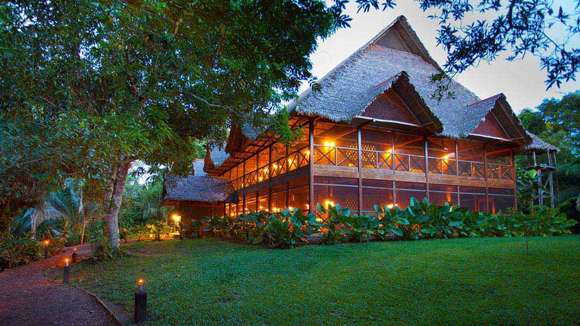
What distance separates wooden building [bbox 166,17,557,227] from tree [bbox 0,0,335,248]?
6401 mm

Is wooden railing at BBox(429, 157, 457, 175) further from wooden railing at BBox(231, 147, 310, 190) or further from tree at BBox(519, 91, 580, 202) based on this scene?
tree at BBox(519, 91, 580, 202)

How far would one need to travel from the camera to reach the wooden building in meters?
13.3

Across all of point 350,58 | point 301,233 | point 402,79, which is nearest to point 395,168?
point 402,79

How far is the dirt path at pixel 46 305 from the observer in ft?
16.7

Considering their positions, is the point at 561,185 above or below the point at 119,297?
above

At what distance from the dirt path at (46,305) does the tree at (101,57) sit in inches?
70.7

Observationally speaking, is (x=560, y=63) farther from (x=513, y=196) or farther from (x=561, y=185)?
(x=561, y=185)

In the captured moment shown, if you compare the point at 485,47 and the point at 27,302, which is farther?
the point at 27,302

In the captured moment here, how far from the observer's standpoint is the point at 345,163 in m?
14.7

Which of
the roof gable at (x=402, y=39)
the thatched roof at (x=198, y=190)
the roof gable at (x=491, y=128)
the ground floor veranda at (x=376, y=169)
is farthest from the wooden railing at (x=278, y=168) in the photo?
the roof gable at (x=491, y=128)

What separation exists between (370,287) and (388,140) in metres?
11.9

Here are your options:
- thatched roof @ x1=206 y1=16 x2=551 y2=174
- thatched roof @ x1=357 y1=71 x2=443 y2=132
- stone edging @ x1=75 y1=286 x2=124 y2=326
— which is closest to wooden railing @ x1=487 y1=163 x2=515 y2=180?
thatched roof @ x1=206 y1=16 x2=551 y2=174

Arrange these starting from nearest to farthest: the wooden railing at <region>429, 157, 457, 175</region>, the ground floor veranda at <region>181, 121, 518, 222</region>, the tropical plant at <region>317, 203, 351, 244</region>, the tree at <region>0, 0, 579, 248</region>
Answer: the tree at <region>0, 0, 579, 248</region> → the tropical plant at <region>317, 203, 351, 244</region> → the ground floor veranda at <region>181, 121, 518, 222</region> → the wooden railing at <region>429, 157, 457, 175</region>

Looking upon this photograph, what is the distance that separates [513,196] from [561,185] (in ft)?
23.6
